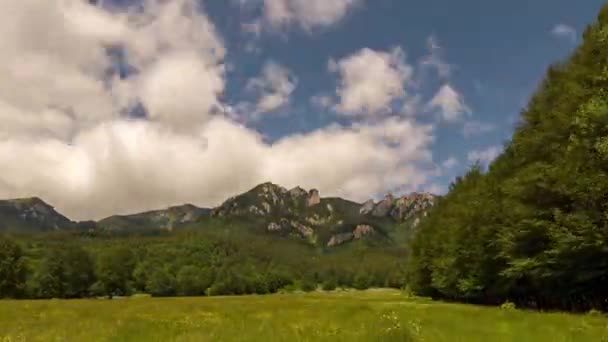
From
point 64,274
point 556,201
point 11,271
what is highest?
point 556,201

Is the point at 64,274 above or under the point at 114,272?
under

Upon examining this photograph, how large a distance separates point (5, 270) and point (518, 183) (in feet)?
417

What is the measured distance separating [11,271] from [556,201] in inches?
5161

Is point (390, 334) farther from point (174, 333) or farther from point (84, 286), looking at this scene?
point (84, 286)

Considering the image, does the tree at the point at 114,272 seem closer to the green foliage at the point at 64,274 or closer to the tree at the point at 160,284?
the green foliage at the point at 64,274

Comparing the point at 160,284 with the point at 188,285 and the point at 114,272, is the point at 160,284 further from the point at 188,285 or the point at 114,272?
the point at 114,272

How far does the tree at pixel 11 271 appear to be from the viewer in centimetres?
12675

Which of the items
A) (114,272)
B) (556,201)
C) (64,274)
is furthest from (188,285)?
(556,201)

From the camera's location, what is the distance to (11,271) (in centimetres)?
12862

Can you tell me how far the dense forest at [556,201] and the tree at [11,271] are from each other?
11445cm

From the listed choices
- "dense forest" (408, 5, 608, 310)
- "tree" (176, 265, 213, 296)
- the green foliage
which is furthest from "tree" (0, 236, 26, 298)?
"dense forest" (408, 5, 608, 310)

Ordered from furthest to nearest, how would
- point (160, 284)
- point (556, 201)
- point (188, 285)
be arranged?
1. point (188, 285)
2. point (160, 284)
3. point (556, 201)

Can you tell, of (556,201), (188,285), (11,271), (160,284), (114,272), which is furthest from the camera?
(188,285)

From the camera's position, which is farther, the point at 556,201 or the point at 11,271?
the point at 11,271
